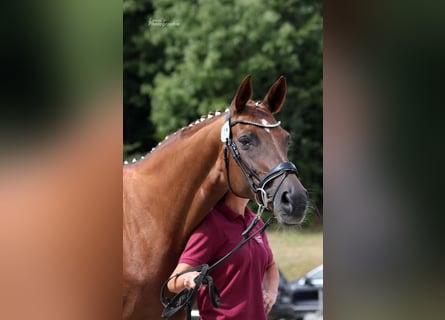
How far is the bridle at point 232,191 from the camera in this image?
2.34m

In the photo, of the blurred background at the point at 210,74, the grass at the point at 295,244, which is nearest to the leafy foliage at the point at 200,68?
the blurred background at the point at 210,74

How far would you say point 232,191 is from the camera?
2.50m

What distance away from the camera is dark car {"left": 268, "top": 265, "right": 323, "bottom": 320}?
4.35m

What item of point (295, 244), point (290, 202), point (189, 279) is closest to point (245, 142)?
point (290, 202)

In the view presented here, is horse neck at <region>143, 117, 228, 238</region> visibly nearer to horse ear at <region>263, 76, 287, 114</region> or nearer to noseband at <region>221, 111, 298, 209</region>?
noseband at <region>221, 111, 298, 209</region>

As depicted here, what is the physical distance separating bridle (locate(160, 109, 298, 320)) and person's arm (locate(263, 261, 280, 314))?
0.65 ft

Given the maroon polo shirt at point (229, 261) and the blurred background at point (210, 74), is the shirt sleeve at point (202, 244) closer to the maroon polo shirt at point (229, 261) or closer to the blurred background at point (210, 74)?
the maroon polo shirt at point (229, 261)

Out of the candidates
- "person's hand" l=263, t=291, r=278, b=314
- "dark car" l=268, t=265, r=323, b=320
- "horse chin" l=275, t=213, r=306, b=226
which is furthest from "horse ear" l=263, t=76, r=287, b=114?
"dark car" l=268, t=265, r=323, b=320

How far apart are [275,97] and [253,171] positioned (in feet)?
1.01

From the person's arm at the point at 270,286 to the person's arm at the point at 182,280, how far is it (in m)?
0.33
